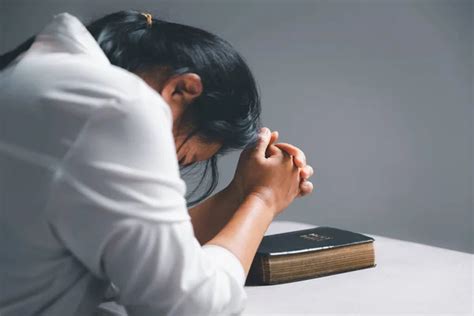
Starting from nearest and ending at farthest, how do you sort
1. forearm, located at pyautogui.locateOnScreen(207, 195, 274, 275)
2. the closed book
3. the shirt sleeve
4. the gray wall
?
the shirt sleeve, forearm, located at pyautogui.locateOnScreen(207, 195, 274, 275), the closed book, the gray wall

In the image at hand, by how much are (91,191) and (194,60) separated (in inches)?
11.3

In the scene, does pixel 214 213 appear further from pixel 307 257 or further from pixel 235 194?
pixel 307 257

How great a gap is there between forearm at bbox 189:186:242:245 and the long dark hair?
180 mm

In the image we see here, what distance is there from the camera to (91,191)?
656mm

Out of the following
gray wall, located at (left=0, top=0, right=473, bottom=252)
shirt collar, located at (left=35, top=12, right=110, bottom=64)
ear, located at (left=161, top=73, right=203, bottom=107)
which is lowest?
gray wall, located at (left=0, top=0, right=473, bottom=252)

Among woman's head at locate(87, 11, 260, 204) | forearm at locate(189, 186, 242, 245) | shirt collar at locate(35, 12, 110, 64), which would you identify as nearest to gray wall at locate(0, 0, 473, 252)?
forearm at locate(189, 186, 242, 245)

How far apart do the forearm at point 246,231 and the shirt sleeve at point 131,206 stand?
0.41 feet

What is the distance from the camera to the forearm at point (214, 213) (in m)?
1.10

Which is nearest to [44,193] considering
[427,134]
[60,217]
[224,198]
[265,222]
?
[60,217]

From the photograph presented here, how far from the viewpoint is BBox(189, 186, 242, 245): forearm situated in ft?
3.62

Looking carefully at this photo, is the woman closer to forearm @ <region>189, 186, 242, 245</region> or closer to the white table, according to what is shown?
the white table

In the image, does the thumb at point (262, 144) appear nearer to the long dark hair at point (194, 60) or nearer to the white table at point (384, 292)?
the long dark hair at point (194, 60)

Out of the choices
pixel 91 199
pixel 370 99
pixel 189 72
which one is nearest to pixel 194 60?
pixel 189 72

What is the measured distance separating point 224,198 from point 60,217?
491mm
